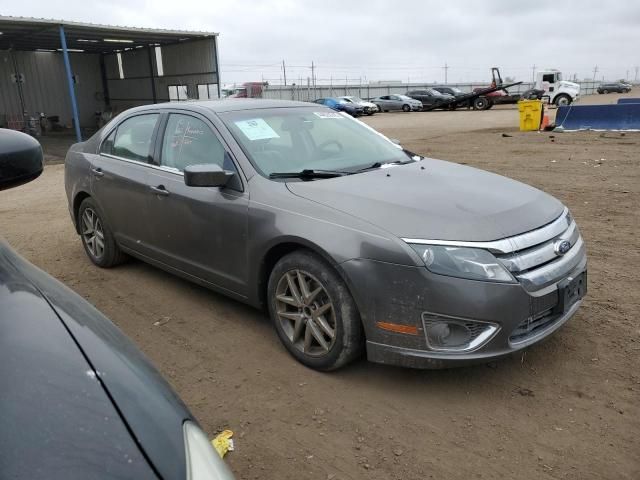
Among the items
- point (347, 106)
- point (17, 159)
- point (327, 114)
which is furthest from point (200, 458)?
point (347, 106)

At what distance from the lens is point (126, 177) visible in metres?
4.38

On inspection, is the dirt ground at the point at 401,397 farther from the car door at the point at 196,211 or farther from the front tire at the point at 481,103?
the front tire at the point at 481,103

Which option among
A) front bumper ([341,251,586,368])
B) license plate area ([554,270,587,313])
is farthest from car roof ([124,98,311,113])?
license plate area ([554,270,587,313])

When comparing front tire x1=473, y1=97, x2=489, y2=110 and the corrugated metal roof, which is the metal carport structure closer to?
the corrugated metal roof

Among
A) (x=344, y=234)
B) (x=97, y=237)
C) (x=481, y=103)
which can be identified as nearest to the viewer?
(x=344, y=234)

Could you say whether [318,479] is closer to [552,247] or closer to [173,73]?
[552,247]

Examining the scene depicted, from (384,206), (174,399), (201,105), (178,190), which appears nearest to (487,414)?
(384,206)

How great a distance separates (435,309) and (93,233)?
378 centimetres

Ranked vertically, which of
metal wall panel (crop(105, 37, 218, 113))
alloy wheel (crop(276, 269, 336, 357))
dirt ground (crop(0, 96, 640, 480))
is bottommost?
dirt ground (crop(0, 96, 640, 480))

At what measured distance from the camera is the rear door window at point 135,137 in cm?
432

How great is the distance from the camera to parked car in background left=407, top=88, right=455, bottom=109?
38.0 m

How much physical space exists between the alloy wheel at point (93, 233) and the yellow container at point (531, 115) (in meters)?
15.7

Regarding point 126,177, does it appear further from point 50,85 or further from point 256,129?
point 50,85

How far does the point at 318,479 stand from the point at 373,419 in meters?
0.50
